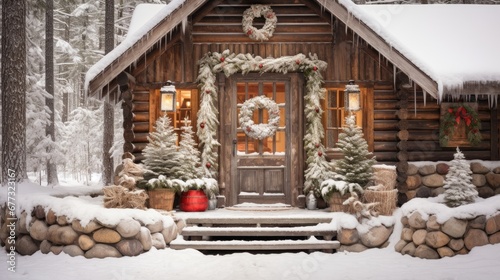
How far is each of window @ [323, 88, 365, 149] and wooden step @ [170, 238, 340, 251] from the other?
320 centimetres

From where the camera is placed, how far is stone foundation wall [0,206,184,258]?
289 inches

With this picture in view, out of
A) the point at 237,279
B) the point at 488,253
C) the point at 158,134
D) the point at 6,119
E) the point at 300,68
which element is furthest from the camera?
the point at 6,119

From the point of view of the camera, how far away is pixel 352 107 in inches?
388

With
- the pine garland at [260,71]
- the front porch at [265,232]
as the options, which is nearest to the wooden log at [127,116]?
the pine garland at [260,71]

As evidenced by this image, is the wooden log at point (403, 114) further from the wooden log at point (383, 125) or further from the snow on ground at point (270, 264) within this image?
the snow on ground at point (270, 264)

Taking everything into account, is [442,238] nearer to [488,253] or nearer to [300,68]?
[488,253]

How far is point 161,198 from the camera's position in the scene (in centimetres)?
902

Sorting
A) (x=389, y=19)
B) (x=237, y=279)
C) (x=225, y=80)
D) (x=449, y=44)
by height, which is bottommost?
(x=237, y=279)

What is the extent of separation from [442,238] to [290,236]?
2.49 metres

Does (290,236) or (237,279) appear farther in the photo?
(290,236)

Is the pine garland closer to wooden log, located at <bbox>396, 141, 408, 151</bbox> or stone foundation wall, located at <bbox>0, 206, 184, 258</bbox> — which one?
wooden log, located at <bbox>396, 141, 408, 151</bbox>

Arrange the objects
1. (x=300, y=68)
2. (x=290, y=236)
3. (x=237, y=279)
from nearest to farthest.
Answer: (x=237, y=279)
(x=290, y=236)
(x=300, y=68)

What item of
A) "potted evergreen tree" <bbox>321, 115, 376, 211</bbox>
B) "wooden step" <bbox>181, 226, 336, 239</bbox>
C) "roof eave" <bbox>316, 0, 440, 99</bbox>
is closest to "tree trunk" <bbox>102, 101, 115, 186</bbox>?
"wooden step" <bbox>181, 226, 336, 239</bbox>

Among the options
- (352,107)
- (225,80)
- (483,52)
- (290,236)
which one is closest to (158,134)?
(225,80)
